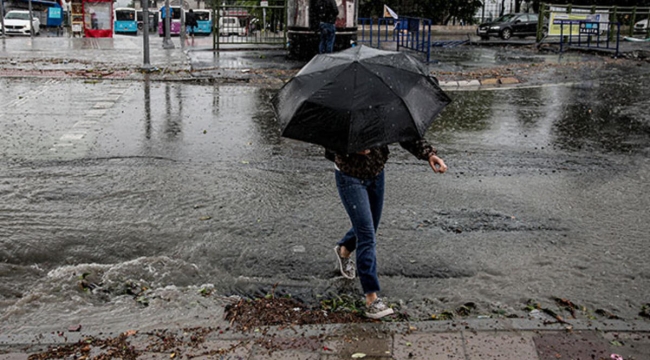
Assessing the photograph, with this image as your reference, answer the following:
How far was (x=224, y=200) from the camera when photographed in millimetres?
7129

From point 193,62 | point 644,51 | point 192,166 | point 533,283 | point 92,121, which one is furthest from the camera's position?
point 644,51

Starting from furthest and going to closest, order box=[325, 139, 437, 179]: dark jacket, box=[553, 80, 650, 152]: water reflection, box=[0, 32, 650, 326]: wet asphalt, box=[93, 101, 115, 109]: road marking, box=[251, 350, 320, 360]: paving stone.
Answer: box=[93, 101, 115, 109]: road marking < box=[553, 80, 650, 152]: water reflection < box=[0, 32, 650, 326]: wet asphalt < box=[325, 139, 437, 179]: dark jacket < box=[251, 350, 320, 360]: paving stone

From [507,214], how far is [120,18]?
57.6 m

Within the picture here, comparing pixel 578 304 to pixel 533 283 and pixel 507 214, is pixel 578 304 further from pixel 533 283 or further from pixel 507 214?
pixel 507 214

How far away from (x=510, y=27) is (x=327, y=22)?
1989 centimetres

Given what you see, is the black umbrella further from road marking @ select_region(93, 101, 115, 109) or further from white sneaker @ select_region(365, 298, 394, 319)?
road marking @ select_region(93, 101, 115, 109)

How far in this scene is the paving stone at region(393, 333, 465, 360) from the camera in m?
4.09

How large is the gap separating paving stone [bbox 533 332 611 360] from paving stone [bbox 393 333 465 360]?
1.62 ft

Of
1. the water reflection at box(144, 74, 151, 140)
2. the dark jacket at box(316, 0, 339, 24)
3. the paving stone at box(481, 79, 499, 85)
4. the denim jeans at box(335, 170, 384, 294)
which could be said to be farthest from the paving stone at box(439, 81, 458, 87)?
the denim jeans at box(335, 170, 384, 294)

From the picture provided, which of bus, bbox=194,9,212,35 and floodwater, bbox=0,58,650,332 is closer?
floodwater, bbox=0,58,650,332

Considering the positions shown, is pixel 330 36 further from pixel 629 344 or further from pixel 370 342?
pixel 629 344

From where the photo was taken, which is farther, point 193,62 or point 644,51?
point 644,51

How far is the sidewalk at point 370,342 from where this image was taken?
412cm

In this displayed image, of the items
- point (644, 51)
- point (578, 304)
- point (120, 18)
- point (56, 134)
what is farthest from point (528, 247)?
point (120, 18)
